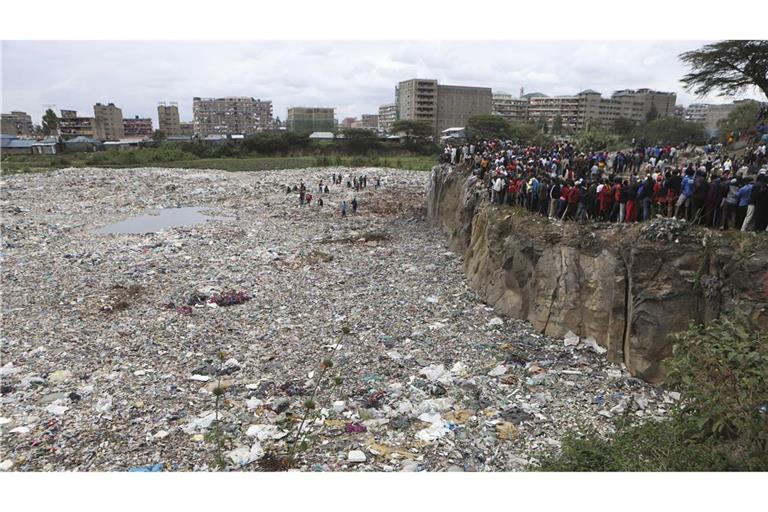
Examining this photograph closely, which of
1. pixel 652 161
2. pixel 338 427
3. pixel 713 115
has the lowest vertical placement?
pixel 338 427

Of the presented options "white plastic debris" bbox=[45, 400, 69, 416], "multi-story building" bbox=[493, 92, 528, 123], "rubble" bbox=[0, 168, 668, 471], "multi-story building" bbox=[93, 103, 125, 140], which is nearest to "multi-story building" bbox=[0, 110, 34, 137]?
"multi-story building" bbox=[93, 103, 125, 140]

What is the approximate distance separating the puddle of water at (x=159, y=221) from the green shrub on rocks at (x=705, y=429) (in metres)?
18.4

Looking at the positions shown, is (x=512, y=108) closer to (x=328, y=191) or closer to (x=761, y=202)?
(x=328, y=191)

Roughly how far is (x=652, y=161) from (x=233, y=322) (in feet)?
46.0

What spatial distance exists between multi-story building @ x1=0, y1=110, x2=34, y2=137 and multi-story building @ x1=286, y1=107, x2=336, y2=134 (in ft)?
167

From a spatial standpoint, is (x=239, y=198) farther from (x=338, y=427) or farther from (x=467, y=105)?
(x=467, y=105)

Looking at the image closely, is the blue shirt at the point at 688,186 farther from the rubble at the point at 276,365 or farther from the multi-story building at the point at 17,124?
the multi-story building at the point at 17,124

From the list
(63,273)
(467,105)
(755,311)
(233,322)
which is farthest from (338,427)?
(467,105)

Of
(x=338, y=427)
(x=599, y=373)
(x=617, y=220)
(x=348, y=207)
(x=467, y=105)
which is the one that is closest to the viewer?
(x=338, y=427)

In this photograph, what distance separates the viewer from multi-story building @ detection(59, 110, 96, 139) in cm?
8221

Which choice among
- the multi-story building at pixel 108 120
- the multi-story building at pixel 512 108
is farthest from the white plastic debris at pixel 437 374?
the multi-story building at pixel 108 120

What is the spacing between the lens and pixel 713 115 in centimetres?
8244

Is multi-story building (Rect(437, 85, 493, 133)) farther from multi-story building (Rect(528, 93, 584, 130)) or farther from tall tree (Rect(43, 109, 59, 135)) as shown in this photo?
tall tree (Rect(43, 109, 59, 135))

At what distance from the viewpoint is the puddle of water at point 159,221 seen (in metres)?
19.7
